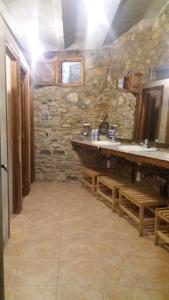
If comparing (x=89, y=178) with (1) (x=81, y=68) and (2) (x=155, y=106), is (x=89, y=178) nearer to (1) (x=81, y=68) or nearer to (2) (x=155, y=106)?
(2) (x=155, y=106)

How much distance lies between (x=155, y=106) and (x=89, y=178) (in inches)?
73.9

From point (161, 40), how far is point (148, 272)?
2.70 meters

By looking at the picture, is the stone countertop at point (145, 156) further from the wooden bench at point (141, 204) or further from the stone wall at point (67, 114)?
the stone wall at point (67, 114)

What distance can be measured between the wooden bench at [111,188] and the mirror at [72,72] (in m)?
1.95

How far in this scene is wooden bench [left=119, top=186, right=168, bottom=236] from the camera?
2.43 m

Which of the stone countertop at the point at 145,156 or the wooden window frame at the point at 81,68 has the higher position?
the wooden window frame at the point at 81,68

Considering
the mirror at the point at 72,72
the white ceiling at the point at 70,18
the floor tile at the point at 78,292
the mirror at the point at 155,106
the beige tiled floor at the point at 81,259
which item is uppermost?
the white ceiling at the point at 70,18

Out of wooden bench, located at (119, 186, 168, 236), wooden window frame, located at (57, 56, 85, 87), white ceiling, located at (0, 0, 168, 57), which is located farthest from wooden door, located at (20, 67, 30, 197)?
wooden bench, located at (119, 186, 168, 236)

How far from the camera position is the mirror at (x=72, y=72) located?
4426 millimetres

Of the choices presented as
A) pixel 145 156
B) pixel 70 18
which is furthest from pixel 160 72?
pixel 70 18

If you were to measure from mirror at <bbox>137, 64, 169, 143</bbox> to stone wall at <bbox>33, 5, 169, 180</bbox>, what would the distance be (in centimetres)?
59

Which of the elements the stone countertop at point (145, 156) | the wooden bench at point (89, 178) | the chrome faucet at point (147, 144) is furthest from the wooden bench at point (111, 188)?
the chrome faucet at point (147, 144)

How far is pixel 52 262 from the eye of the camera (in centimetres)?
194

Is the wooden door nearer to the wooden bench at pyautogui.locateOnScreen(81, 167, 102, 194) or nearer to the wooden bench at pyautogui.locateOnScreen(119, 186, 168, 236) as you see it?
the wooden bench at pyautogui.locateOnScreen(81, 167, 102, 194)
